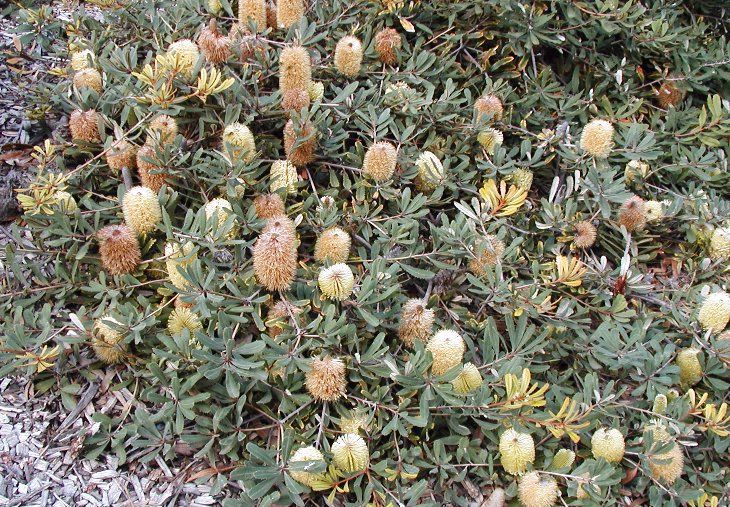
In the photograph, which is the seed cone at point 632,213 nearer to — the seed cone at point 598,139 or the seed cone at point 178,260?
the seed cone at point 598,139

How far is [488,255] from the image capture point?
2566 mm

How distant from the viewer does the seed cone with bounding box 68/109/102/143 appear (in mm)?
2688

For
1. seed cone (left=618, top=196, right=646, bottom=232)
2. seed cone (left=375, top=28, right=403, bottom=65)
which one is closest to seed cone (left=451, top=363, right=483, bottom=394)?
seed cone (left=618, top=196, right=646, bottom=232)

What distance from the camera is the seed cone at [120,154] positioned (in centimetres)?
264

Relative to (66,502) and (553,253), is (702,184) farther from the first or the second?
(66,502)

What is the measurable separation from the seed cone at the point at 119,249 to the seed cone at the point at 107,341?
19 cm

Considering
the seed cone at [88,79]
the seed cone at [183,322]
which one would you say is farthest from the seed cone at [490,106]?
the seed cone at [88,79]

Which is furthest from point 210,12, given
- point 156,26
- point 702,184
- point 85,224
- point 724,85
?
point 724,85

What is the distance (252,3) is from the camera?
9.81 feet

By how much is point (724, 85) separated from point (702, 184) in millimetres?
785

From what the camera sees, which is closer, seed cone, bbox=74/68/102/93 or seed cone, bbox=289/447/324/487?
seed cone, bbox=289/447/324/487

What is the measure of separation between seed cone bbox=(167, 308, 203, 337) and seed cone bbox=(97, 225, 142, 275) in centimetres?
28

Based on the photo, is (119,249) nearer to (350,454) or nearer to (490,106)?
(350,454)

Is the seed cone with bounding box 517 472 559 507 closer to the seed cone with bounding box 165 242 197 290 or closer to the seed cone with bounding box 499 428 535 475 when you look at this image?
the seed cone with bounding box 499 428 535 475
